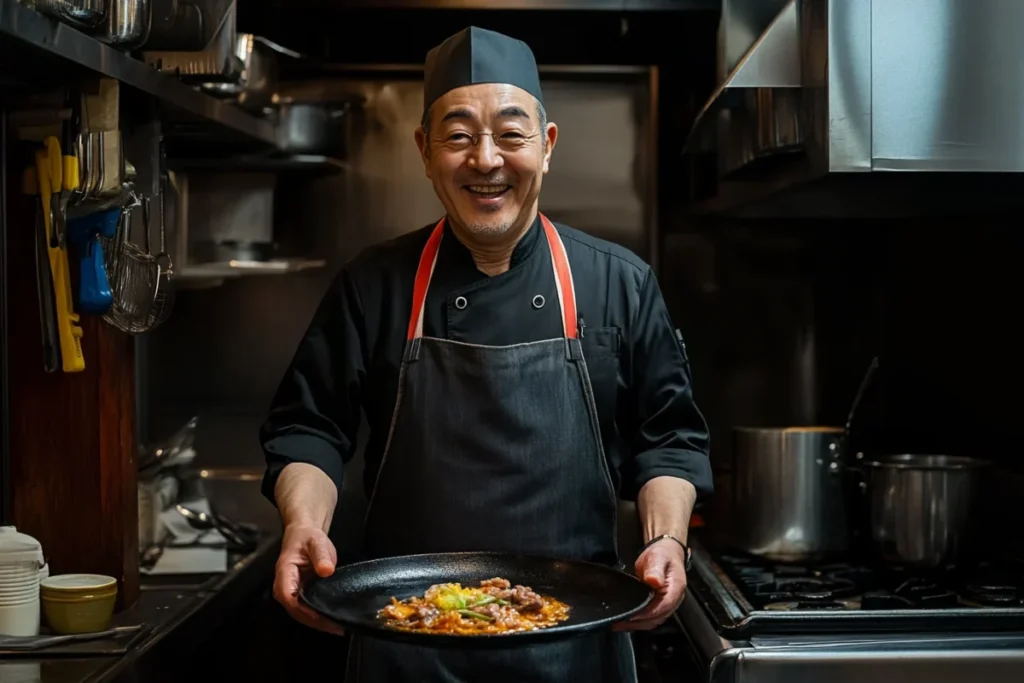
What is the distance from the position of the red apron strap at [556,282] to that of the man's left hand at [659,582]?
457mm

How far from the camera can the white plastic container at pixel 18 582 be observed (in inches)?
77.0

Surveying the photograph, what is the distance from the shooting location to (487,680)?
1914mm

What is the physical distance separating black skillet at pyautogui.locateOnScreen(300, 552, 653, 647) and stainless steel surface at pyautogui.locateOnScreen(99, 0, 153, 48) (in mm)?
946

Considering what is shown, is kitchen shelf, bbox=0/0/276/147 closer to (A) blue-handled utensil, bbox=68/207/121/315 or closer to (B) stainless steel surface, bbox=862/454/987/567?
(A) blue-handled utensil, bbox=68/207/121/315

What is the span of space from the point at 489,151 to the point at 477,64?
15 cm

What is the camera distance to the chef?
195cm

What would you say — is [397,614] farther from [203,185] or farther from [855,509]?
[203,185]

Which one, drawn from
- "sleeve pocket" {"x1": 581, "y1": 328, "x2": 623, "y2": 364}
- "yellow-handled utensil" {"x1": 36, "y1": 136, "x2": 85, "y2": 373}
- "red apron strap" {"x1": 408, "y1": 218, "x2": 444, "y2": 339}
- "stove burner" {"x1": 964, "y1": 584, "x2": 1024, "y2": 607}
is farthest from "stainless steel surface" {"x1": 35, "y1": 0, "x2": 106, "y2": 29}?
"stove burner" {"x1": 964, "y1": 584, "x2": 1024, "y2": 607}

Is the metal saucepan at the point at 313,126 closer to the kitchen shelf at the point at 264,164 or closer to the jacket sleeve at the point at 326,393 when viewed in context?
the kitchen shelf at the point at 264,164

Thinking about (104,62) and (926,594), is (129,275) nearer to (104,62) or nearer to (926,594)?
(104,62)

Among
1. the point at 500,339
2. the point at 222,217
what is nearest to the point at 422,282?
the point at 500,339

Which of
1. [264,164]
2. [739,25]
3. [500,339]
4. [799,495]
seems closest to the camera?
[500,339]

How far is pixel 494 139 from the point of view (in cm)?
195

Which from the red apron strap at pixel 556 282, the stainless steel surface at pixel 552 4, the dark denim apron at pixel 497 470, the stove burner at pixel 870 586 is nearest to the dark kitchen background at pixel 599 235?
the stainless steel surface at pixel 552 4
